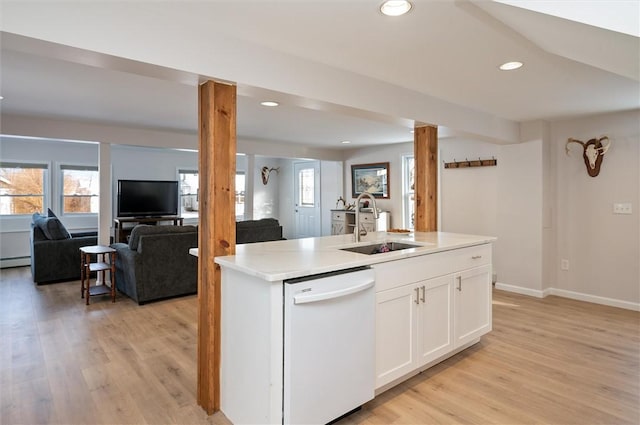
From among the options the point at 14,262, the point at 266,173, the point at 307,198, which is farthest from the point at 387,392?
the point at 266,173

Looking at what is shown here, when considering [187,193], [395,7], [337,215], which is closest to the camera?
[395,7]

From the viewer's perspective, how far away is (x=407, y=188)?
260 inches

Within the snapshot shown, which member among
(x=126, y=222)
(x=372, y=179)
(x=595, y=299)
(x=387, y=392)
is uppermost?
(x=372, y=179)

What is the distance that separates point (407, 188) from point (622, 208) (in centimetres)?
310

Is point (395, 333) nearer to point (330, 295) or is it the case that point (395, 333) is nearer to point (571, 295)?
point (330, 295)

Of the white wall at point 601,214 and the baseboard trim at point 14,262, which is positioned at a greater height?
the white wall at point 601,214

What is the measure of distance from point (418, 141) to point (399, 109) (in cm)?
64

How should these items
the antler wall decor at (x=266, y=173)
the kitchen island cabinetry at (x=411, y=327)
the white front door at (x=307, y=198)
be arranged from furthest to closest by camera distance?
1. the antler wall decor at (x=266, y=173)
2. the white front door at (x=307, y=198)
3. the kitchen island cabinetry at (x=411, y=327)

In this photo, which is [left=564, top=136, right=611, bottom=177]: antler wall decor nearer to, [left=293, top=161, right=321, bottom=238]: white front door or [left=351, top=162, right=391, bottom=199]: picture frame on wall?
[left=351, top=162, right=391, bottom=199]: picture frame on wall

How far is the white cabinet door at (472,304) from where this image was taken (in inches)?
109

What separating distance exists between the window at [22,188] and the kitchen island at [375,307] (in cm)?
638

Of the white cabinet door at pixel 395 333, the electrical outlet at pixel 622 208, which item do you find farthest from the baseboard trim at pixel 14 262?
the electrical outlet at pixel 622 208

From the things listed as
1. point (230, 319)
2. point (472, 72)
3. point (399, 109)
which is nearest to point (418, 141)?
point (399, 109)

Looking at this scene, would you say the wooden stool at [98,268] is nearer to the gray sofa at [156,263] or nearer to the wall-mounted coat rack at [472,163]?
the gray sofa at [156,263]
